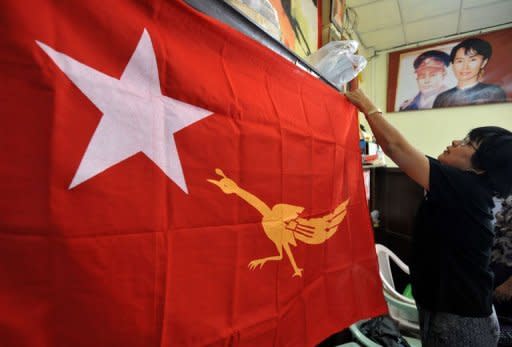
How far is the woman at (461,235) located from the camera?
30.4 inches

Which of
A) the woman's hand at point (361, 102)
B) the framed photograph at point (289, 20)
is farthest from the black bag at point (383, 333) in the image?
the framed photograph at point (289, 20)

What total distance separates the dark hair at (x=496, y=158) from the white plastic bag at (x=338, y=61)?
56 centimetres

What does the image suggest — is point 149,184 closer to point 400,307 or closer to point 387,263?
point 400,307

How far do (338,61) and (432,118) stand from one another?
2.50 meters

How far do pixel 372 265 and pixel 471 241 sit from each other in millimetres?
373

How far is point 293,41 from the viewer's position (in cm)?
127

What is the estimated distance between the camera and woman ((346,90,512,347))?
2.53ft

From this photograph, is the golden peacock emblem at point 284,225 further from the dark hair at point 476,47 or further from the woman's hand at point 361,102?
the dark hair at point 476,47

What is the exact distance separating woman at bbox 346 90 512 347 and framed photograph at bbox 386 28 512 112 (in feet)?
8.01

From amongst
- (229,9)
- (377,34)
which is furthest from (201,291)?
(377,34)

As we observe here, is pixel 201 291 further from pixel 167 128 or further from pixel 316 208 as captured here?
pixel 316 208

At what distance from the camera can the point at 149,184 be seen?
1.39ft

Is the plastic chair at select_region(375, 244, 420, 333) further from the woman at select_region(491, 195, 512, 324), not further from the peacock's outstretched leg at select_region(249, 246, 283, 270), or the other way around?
the peacock's outstretched leg at select_region(249, 246, 283, 270)

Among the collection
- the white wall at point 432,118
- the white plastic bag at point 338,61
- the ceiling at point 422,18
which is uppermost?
the ceiling at point 422,18
